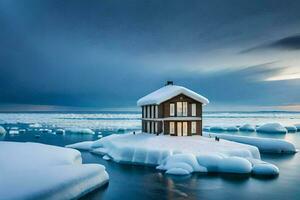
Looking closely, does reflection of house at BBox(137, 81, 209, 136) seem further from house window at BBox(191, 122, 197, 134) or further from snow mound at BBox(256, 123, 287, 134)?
snow mound at BBox(256, 123, 287, 134)

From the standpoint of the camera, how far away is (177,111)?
38469mm

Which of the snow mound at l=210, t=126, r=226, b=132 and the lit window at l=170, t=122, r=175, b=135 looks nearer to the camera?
the lit window at l=170, t=122, r=175, b=135

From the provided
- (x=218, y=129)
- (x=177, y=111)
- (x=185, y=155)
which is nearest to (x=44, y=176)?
(x=185, y=155)

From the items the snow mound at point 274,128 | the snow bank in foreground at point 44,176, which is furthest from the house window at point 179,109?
the snow mound at point 274,128

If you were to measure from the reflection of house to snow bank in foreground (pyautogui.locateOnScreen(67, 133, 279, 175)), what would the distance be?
85.7 inches

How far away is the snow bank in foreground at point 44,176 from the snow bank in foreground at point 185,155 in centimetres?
652

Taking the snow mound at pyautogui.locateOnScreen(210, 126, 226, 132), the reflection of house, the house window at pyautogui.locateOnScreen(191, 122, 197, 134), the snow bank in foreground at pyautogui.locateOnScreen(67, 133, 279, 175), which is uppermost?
the reflection of house

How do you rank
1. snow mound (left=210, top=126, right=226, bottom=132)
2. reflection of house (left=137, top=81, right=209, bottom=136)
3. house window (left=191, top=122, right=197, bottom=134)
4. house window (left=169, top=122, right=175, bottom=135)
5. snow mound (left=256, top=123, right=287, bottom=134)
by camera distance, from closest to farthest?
reflection of house (left=137, top=81, right=209, bottom=136) → house window (left=169, top=122, right=175, bottom=135) → house window (left=191, top=122, right=197, bottom=134) → snow mound (left=256, top=123, right=287, bottom=134) → snow mound (left=210, top=126, right=226, bottom=132)

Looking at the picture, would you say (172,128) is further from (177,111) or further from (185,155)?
(185,155)

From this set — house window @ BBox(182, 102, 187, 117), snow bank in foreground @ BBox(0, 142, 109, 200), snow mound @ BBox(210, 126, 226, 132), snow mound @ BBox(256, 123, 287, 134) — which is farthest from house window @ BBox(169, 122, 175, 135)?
snow mound @ BBox(210, 126, 226, 132)

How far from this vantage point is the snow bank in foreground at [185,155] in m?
26.4

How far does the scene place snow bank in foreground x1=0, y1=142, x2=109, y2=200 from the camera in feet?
50.1

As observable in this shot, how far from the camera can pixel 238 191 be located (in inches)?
843

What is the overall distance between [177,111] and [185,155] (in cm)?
1194
